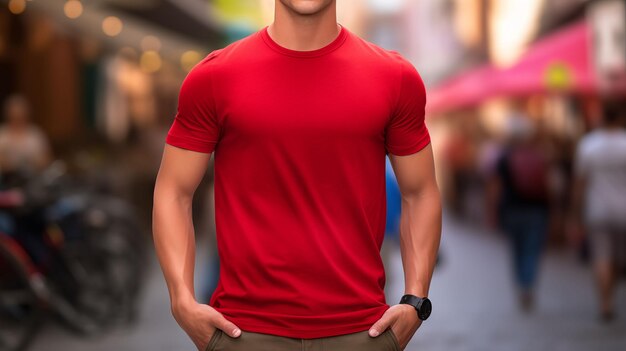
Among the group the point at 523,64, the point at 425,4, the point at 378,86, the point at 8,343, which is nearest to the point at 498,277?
the point at 523,64

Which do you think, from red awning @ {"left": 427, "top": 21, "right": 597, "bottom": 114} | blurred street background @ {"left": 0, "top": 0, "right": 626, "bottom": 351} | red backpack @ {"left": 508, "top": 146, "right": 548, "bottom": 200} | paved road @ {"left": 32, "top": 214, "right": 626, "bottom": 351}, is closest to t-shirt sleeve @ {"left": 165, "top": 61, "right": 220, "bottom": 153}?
blurred street background @ {"left": 0, "top": 0, "right": 626, "bottom": 351}

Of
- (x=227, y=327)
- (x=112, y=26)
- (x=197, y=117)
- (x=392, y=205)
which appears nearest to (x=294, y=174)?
(x=197, y=117)

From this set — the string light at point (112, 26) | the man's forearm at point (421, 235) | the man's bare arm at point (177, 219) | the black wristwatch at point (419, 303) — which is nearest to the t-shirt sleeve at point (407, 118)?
the man's forearm at point (421, 235)

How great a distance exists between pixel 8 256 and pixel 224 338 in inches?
191

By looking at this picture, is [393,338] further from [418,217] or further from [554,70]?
[554,70]

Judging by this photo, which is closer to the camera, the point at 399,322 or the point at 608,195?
the point at 399,322

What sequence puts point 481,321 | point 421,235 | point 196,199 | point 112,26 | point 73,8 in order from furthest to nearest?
point 196,199 → point 112,26 → point 73,8 → point 481,321 → point 421,235

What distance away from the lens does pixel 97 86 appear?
18984mm

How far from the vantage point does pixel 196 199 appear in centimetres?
1770

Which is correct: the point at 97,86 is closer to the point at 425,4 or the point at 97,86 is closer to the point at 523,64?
the point at 523,64

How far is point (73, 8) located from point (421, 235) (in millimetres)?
11848

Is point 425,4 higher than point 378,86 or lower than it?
lower

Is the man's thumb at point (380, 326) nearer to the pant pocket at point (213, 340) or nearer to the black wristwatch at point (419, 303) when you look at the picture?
the black wristwatch at point (419, 303)

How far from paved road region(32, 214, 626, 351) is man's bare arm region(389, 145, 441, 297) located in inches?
186
